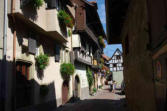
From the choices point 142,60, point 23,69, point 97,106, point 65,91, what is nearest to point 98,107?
point 97,106

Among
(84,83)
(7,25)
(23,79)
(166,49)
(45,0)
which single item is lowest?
(84,83)

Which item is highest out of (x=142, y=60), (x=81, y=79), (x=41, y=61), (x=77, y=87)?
(x=41, y=61)

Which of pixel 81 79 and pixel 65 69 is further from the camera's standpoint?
pixel 81 79

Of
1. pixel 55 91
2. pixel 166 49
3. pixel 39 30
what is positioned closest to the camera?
pixel 166 49

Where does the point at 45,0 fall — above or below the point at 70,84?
above

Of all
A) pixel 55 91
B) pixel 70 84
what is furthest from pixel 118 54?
pixel 55 91

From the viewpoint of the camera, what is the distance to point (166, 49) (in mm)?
2344

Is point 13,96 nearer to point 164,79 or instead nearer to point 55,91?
point 55,91

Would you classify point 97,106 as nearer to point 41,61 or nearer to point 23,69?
point 41,61

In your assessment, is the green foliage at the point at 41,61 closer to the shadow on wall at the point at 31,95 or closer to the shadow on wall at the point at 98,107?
the shadow on wall at the point at 31,95

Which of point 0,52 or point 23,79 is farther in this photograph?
point 23,79

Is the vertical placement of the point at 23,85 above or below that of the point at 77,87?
above

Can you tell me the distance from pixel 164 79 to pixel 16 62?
24.3 feet

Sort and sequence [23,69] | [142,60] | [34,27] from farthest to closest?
[34,27], [23,69], [142,60]
